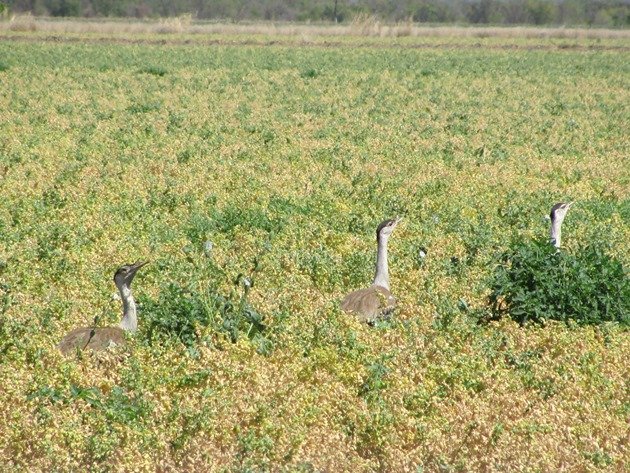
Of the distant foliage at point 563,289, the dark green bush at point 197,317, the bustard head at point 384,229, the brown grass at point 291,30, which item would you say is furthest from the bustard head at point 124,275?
the brown grass at point 291,30

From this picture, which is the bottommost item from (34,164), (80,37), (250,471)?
(80,37)

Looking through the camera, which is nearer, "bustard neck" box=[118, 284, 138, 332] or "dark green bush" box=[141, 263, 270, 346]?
"dark green bush" box=[141, 263, 270, 346]

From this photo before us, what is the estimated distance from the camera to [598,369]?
6969mm

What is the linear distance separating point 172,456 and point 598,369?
9.77 ft

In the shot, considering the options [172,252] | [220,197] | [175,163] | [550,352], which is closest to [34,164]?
[175,163]

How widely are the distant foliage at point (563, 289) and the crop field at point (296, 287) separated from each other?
232mm

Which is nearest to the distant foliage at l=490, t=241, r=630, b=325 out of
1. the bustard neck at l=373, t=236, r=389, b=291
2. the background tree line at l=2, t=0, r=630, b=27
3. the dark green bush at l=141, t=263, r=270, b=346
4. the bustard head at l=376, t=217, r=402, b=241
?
the bustard neck at l=373, t=236, r=389, b=291

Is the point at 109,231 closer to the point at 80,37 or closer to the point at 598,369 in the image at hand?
the point at 598,369

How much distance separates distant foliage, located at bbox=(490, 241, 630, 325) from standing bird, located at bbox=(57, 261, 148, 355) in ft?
9.15

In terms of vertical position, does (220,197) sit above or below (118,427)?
below

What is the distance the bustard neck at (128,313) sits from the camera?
25.0ft

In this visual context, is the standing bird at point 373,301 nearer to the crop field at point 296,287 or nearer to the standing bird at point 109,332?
the crop field at point 296,287

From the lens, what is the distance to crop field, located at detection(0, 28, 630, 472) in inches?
232

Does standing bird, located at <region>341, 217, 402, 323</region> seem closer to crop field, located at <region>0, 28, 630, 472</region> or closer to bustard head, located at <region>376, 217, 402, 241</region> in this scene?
crop field, located at <region>0, 28, 630, 472</region>
